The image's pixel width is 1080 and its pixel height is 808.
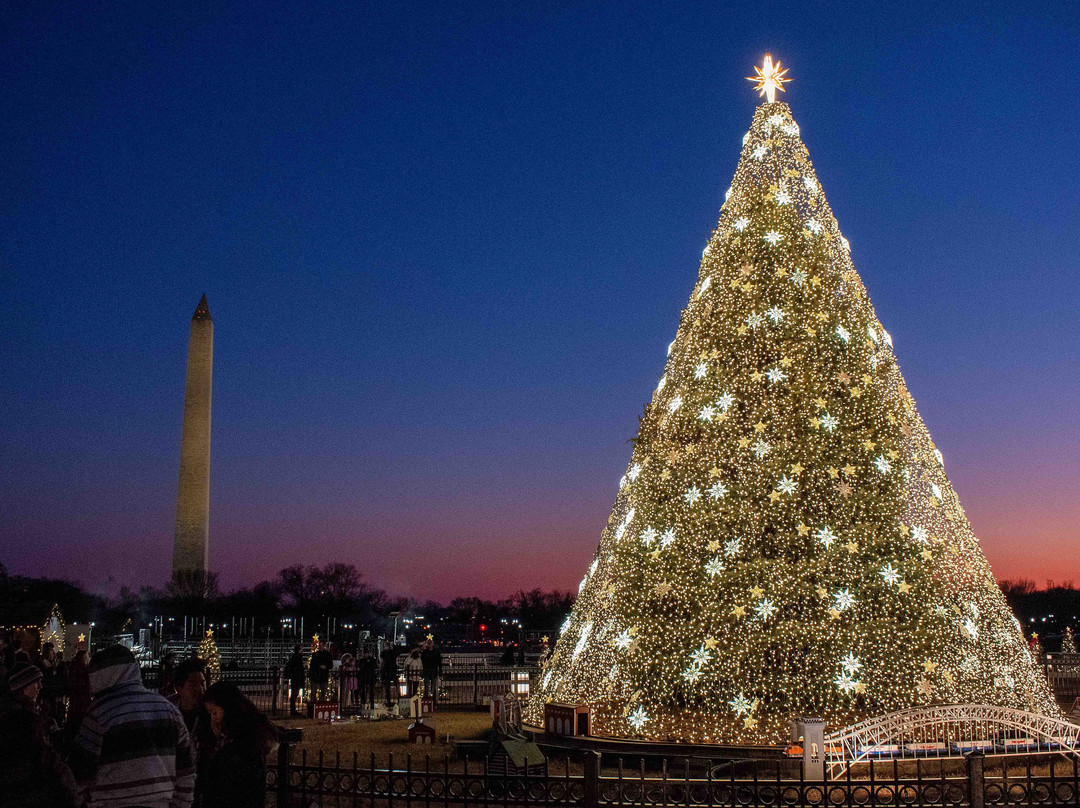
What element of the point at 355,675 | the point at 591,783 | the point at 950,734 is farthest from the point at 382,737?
the point at 591,783

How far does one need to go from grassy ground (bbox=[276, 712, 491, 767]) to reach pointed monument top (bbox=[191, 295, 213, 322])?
33.6 m

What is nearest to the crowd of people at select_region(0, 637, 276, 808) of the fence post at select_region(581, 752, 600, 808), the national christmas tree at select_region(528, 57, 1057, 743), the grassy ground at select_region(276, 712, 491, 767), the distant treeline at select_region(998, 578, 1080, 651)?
the fence post at select_region(581, 752, 600, 808)

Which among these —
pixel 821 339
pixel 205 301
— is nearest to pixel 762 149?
pixel 821 339

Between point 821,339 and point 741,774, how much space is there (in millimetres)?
5717

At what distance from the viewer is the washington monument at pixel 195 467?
154 feet

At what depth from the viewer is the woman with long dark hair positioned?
549 cm

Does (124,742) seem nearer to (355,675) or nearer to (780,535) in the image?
(780,535)

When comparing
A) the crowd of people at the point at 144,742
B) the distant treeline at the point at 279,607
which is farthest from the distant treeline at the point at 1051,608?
the crowd of people at the point at 144,742

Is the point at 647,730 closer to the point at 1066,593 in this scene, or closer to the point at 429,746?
the point at 429,746

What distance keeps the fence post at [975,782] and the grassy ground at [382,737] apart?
7.50 m

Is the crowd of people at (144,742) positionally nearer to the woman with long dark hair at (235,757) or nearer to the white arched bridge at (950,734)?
the woman with long dark hair at (235,757)

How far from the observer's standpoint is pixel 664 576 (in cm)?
1362

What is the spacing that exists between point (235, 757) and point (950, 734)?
9.35 metres

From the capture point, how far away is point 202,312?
165 feet
